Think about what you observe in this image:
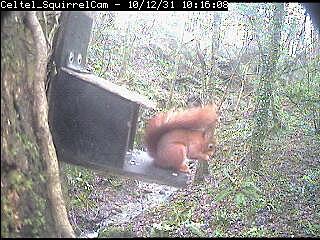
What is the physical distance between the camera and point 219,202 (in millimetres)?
7652

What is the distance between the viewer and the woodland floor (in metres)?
6.38

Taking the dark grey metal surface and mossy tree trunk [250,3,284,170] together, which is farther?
mossy tree trunk [250,3,284,170]

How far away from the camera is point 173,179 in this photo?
11.4ft

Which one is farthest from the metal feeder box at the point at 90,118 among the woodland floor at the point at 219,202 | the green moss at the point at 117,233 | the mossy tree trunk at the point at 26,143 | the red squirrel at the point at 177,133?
the woodland floor at the point at 219,202

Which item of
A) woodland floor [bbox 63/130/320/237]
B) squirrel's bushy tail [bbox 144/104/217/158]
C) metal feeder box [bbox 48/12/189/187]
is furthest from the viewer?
woodland floor [bbox 63/130/320/237]

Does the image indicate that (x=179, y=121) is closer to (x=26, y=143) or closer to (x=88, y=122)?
(x=88, y=122)

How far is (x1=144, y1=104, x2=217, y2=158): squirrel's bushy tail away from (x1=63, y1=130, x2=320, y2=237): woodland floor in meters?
1.92

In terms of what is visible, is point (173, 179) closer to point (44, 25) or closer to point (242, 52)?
point (44, 25)

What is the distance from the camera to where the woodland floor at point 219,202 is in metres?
6.38

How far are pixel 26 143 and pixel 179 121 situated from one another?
149 centimetres

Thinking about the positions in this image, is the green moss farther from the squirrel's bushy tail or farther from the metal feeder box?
the squirrel's bushy tail

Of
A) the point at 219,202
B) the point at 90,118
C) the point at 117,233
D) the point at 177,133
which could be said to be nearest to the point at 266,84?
the point at 219,202

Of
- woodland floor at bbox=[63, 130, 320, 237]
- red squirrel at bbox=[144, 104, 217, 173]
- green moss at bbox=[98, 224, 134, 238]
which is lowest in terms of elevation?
woodland floor at bbox=[63, 130, 320, 237]

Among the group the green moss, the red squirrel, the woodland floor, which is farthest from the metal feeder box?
the woodland floor
